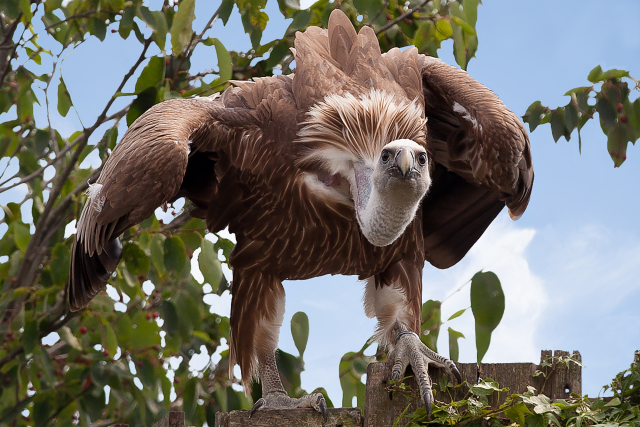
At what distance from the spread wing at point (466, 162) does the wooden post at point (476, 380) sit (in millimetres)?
1161

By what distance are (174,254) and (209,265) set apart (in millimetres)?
230

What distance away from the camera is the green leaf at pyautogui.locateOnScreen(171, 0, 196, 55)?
400cm

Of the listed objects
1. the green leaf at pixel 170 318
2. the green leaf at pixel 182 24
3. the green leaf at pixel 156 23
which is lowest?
the green leaf at pixel 170 318

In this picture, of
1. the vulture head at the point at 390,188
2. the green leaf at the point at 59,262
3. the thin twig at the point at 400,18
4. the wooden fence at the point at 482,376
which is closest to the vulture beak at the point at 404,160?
the vulture head at the point at 390,188

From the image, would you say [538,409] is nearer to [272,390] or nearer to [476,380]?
[476,380]

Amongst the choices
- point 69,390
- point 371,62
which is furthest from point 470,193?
point 69,390

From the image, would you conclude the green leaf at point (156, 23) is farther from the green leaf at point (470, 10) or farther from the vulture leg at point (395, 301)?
the vulture leg at point (395, 301)

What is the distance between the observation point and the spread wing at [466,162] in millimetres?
3385

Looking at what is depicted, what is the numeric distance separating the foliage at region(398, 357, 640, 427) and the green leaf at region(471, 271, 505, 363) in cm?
84

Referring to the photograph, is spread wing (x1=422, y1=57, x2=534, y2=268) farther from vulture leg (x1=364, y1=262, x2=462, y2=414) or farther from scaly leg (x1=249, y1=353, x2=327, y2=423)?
scaly leg (x1=249, y1=353, x2=327, y2=423)

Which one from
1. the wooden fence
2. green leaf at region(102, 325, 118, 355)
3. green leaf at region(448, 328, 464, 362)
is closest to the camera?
the wooden fence

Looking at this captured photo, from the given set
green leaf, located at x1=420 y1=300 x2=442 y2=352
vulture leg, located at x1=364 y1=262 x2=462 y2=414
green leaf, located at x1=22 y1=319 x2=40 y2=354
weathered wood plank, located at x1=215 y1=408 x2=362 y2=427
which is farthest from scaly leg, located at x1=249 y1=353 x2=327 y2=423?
green leaf, located at x1=22 y1=319 x2=40 y2=354

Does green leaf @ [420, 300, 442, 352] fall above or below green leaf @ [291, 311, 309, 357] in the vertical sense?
above

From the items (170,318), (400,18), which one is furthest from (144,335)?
(400,18)
